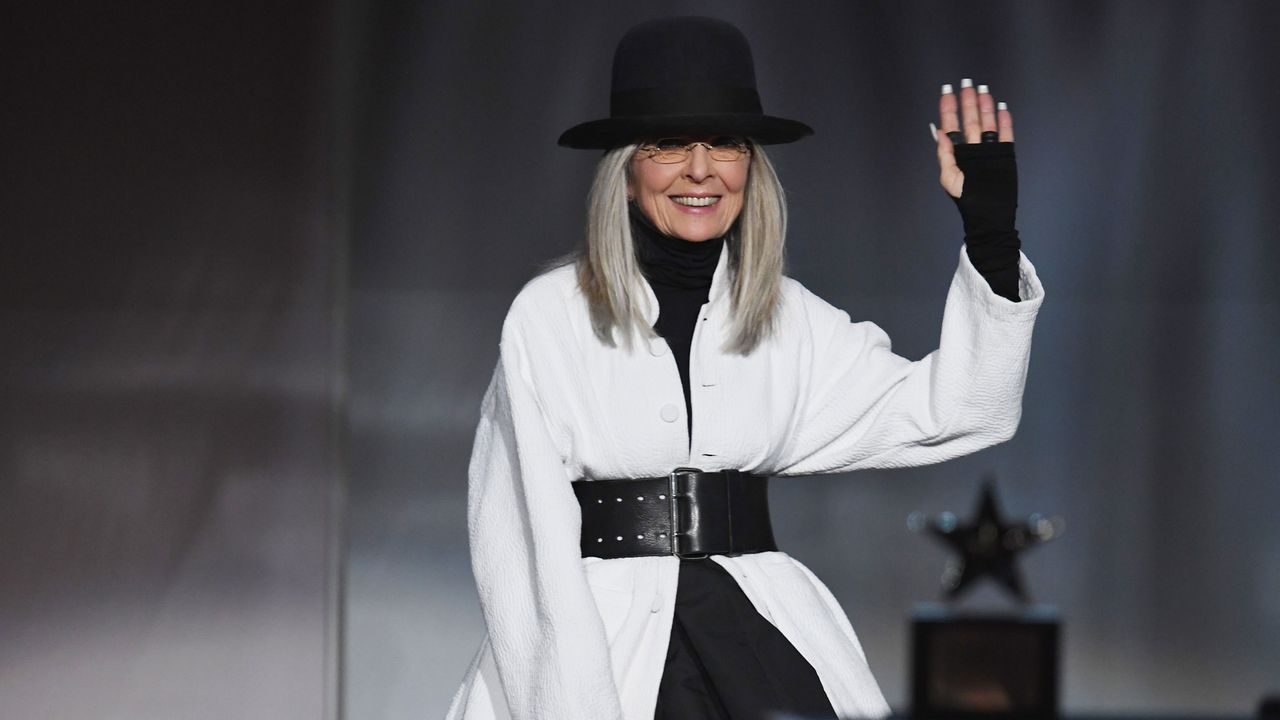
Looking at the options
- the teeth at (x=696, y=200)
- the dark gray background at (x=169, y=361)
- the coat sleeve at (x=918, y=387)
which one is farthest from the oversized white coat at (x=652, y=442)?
the dark gray background at (x=169, y=361)

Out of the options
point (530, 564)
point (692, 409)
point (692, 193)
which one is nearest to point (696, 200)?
point (692, 193)

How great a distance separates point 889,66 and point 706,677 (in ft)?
6.64

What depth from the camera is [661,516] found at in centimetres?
213

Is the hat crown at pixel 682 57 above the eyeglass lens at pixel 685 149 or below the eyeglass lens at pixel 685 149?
above

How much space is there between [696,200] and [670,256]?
0.09 meters

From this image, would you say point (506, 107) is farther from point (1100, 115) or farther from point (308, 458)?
point (1100, 115)

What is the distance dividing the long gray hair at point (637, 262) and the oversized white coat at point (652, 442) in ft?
0.07

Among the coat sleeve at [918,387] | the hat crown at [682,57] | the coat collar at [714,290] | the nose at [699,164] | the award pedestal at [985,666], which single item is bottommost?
the award pedestal at [985,666]

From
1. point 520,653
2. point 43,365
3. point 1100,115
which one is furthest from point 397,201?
point 520,653

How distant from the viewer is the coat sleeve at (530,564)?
6.43 feet

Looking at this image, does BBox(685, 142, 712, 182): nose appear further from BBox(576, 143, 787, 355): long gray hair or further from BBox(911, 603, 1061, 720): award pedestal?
BBox(911, 603, 1061, 720): award pedestal

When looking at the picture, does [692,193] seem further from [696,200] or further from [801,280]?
[801,280]

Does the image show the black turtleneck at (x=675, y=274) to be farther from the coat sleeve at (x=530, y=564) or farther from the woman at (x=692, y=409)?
the coat sleeve at (x=530, y=564)

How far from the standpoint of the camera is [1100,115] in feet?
12.2
